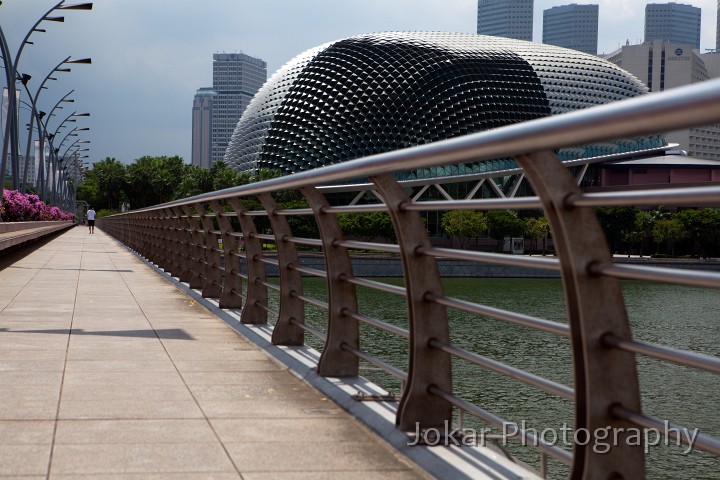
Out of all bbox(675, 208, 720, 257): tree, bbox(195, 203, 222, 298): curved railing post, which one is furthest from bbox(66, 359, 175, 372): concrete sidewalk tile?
bbox(675, 208, 720, 257): tree

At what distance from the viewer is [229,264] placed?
30.3 feet

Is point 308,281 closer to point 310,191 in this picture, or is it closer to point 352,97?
point 310,191

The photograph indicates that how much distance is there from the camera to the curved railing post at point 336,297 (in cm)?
518

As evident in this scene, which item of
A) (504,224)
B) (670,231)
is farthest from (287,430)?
(504,224)

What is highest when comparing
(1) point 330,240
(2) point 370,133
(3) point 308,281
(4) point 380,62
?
(4) point 380,62

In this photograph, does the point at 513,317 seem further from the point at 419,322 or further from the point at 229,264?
the point at 229,264

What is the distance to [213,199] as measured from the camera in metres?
8.52

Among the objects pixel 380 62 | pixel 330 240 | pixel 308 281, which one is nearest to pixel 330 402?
pixel 330 240

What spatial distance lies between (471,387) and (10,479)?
9074 mm

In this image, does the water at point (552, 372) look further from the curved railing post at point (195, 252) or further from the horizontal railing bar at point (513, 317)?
the curved railing post at point (195, 252)

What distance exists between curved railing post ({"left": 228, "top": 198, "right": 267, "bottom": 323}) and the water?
1.33 metres

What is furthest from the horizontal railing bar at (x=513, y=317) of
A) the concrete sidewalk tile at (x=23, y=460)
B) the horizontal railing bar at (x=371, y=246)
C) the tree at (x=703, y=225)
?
the tree at (x=703, y=225)

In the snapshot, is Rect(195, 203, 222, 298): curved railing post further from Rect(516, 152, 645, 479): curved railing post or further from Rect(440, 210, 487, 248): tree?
Rect(440, 210, 487, 248): tree

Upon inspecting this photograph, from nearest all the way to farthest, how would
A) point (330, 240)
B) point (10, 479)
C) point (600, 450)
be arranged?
point (600, 450) → point (10, 479) → point (330, 240)
